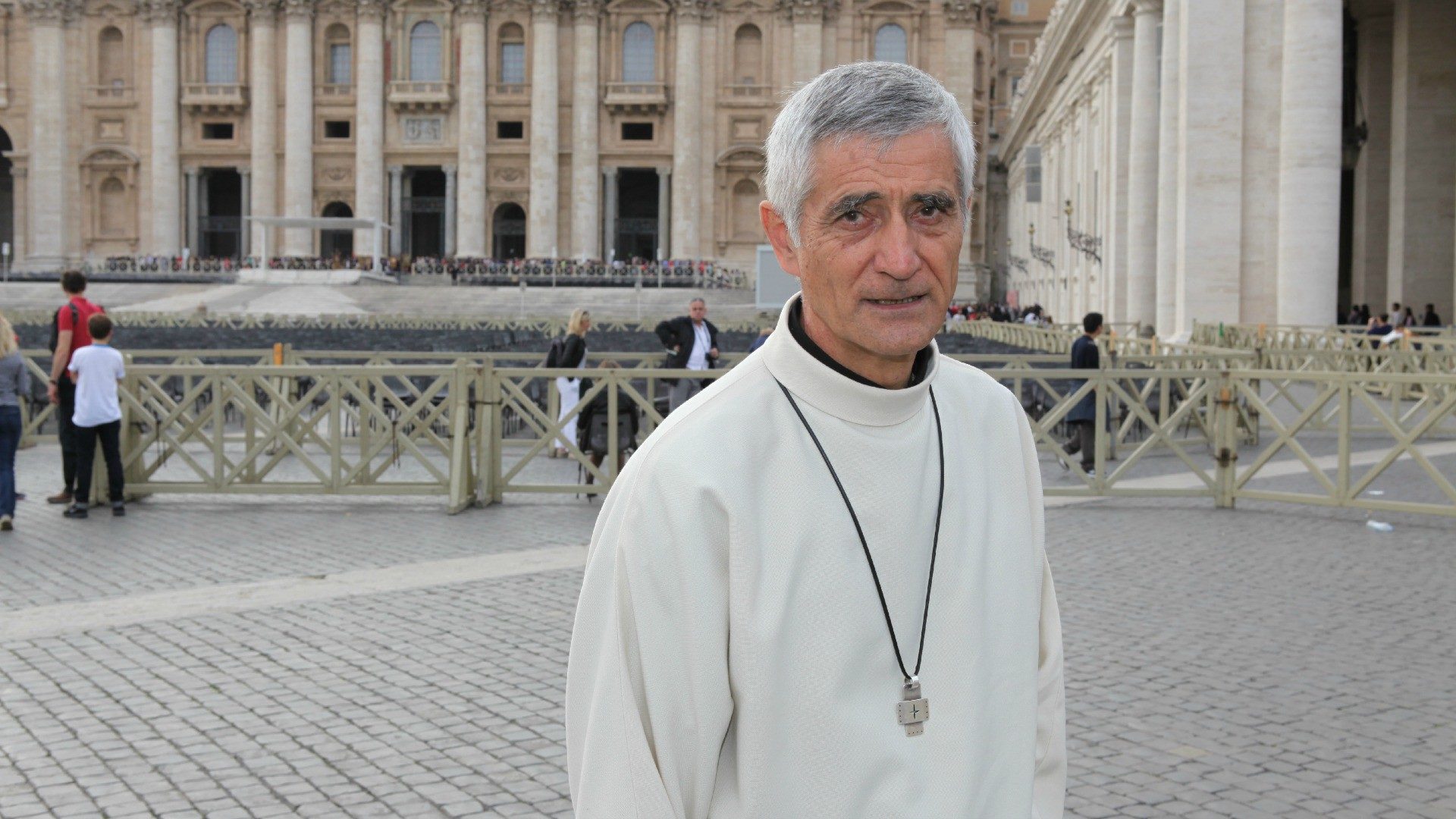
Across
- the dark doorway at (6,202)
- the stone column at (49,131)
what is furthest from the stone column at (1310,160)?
the dark doorway at (6,202)

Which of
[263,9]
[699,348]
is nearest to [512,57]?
[263,9]

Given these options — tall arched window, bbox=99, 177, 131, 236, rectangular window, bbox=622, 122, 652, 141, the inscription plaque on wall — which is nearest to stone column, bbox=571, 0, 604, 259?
rectangular window, bbox=622, 122, 652, 141

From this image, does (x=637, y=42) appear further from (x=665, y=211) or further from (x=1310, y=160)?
(x=1310, y=160)

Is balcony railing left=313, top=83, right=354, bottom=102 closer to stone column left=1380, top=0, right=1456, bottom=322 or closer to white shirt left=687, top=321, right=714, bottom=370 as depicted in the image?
stone column left=1380, top=0, right=1456, bottom=322

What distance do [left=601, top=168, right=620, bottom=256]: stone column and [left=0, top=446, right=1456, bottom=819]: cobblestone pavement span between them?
54051mm

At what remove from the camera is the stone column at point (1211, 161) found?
22.7 meters

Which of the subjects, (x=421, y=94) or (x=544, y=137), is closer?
(x=544, y=137)

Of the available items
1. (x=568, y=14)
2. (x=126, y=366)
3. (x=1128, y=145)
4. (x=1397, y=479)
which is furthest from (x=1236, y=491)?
(x=568, y=14)

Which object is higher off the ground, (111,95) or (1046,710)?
(111,95)

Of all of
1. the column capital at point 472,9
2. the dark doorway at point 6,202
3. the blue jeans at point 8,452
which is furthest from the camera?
the dark doorway at point 6,202

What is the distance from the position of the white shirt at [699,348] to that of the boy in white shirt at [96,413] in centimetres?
460

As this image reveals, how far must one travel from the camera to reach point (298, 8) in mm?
62625

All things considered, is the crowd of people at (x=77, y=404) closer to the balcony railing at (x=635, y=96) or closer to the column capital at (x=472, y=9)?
the balcony railing at (x=635, y=96)

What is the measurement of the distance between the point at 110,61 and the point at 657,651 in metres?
69.3
